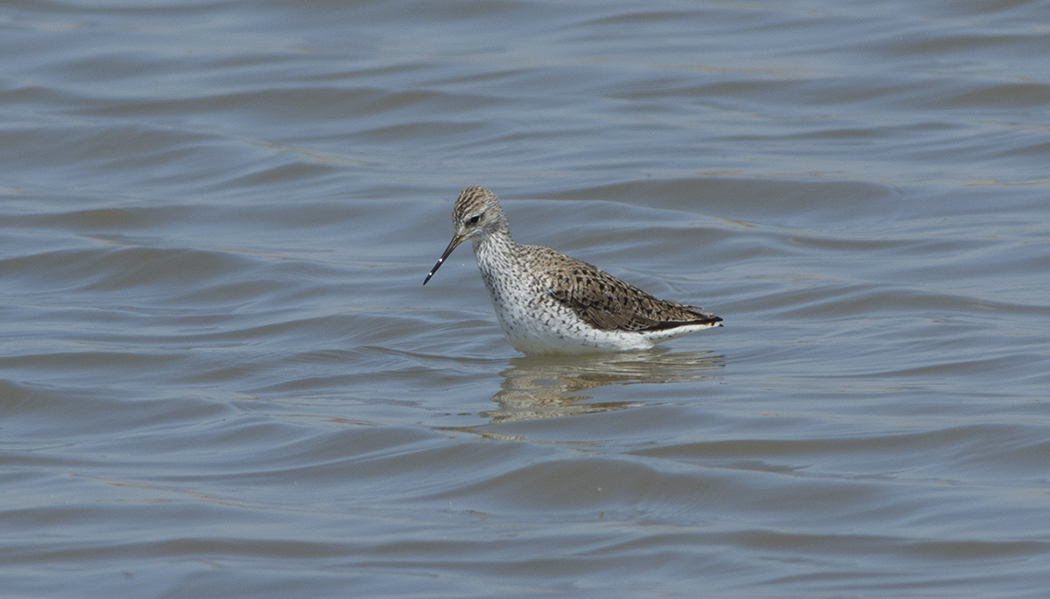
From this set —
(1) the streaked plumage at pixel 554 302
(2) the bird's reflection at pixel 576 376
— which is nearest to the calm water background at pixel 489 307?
(2) the bird's reflection at pixel 576 376

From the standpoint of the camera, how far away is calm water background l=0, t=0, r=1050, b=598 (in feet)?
22.5

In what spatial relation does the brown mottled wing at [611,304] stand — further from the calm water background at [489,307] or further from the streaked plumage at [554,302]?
the calm water background at [489,307]

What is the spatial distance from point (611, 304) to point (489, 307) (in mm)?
1593

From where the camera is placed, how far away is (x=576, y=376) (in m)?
9.82

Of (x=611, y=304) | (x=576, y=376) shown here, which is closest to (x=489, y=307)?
(x=611, y=304)

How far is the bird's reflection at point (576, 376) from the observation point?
8898 mm

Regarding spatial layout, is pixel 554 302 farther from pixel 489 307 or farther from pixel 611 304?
pixel 489 307

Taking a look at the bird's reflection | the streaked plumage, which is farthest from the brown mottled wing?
the bird's reflection

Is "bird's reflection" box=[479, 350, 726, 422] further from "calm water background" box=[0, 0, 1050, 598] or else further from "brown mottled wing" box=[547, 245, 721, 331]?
"brown mottled wing" box=[547, 245, 721, 331]

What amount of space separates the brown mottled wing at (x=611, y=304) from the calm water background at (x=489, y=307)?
266 millimetres

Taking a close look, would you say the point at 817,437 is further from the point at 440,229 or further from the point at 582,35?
the point at 582,35

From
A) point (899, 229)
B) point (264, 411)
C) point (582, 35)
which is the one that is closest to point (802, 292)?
point (899, 229)

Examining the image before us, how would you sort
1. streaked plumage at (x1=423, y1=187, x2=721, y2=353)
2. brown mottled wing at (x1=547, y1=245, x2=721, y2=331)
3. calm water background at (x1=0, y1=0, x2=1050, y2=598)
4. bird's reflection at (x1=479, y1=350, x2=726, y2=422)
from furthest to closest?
brown mottled wing at (x1=547, y1=245, x2=721, y2=331), streaked plumage at (x1=423, y1=187, x2=721, y2=353), bird's reflection at (x1=479, y1=350, x2=726, y2=422), calm water background at (x1=0, y1=0, x2=1050, y2=598)

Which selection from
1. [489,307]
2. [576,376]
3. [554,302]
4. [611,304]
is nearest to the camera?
[576,376]
